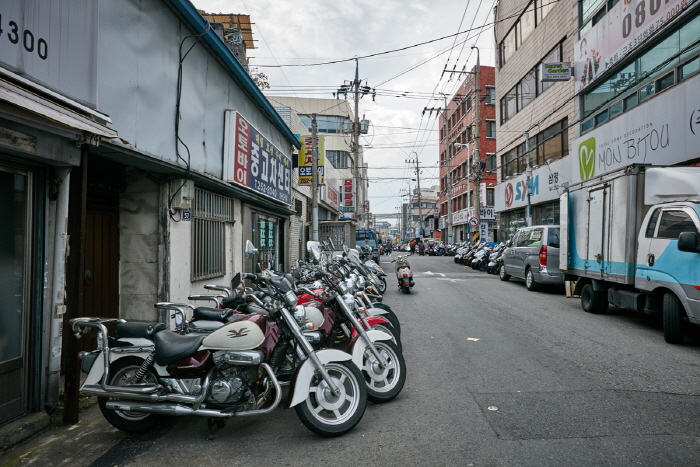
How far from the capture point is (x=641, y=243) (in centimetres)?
710

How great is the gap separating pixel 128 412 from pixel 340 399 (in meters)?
1.84

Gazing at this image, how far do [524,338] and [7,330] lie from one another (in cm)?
650

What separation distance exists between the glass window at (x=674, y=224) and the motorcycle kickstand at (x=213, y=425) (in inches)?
264

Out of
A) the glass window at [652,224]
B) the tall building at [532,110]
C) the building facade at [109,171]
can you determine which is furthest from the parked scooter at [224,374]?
the tall building at [532,110]

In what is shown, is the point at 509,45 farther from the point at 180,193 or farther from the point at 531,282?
the point at 180,193

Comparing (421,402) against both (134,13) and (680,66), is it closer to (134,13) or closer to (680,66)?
(134,13)

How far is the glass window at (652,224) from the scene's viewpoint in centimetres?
684

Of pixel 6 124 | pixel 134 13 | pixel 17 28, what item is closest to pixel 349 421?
pixel 6 124

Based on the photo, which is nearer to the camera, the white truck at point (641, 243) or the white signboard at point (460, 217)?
the white truck at point (641, 243)

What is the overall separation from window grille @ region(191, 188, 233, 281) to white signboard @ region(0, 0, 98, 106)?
3.53 m

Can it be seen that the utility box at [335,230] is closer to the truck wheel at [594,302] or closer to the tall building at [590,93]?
the tall building at [590,93]

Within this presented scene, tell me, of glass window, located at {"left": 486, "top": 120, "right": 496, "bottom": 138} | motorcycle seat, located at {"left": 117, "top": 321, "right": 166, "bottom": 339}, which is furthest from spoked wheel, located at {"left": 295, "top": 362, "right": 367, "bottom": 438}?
glass window, located at {"left": 486, "top": 120, "right": 496, "bottom": 138}

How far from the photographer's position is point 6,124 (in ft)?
10.8

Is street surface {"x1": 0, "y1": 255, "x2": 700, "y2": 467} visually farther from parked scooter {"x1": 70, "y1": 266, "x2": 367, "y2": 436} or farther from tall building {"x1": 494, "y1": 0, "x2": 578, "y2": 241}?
tall building {"x1": 494, "y1": 0, "x2": 578, "y2": 241}
